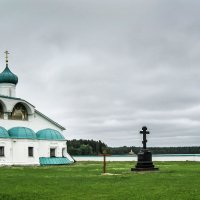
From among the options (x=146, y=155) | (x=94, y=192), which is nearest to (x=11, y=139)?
(x=146, y=155)

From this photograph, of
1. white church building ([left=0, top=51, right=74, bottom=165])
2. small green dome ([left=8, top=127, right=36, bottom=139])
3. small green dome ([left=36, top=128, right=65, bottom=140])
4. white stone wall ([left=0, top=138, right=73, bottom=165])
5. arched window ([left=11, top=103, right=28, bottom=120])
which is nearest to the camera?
white stone wall ([left=0, top=138, right=73, bottom=165])

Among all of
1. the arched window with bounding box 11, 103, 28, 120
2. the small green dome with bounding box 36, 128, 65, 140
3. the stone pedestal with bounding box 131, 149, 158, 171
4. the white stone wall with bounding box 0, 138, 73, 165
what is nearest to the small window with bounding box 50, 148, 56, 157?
the white stone wall with bounding box 0, 138, 73, 165

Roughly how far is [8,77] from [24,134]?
742 cm

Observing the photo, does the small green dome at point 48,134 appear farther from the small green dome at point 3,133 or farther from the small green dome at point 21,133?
the small green dome at point 3,133

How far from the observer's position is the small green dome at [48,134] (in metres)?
45.7

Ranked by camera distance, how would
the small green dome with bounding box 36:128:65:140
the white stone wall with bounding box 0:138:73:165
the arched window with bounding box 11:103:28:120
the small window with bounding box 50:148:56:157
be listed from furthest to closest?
the small window with bounding box 50:148:56:157
the small green dome with bounding box 36:128:65:140
the arched window with bounding box 11:103:28:120
the white stone wall with bounding box 0:138:73:165

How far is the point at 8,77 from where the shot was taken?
1850 inches

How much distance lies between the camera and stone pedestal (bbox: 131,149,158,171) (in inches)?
1078

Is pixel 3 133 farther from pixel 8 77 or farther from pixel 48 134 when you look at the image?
pixel 8 77

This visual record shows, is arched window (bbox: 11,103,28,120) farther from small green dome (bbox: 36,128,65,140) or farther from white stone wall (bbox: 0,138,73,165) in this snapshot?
white stone wall (bbox: 0,138,73,165)

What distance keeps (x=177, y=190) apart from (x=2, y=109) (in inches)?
1257

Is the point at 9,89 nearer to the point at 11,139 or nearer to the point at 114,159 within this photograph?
the point at 11,139

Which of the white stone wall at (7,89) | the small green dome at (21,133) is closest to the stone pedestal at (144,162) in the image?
the small green dome at (21,133)

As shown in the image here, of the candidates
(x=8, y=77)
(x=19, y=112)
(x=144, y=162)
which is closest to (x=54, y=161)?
(x=19, y=112)
